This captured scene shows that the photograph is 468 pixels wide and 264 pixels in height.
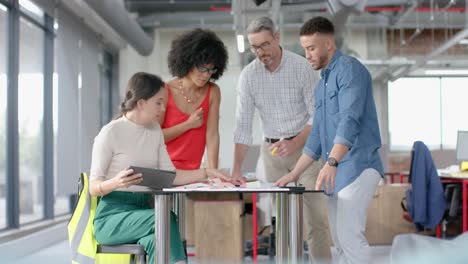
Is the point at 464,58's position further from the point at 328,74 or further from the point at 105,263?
the point at 105,263

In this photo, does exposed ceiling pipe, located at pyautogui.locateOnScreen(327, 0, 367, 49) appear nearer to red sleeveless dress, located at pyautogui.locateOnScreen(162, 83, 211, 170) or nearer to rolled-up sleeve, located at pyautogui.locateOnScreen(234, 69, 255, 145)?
rolled-up sleeve, located at pyautogui.locateOnScreen(234, 69, 255, 145)

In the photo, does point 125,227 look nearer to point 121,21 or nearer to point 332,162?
point 332,162

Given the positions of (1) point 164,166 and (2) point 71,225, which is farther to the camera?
(1) point 164,166

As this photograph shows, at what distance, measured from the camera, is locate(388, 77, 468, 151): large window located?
11.7 metres

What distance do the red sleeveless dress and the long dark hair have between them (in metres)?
0.39

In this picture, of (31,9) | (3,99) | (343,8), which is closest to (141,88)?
(3,99)

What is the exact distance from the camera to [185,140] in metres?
2.82

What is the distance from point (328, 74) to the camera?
2.46m

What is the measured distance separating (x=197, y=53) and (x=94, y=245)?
1.00 metres

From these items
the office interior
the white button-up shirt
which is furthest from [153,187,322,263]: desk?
the office interior

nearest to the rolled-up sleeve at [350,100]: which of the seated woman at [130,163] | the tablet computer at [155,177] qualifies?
the seated woman at [130,163]

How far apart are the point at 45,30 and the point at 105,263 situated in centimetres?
658

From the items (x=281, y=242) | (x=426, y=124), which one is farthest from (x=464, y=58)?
(x=281, y=242)

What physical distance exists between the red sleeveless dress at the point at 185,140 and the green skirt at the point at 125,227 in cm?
60
